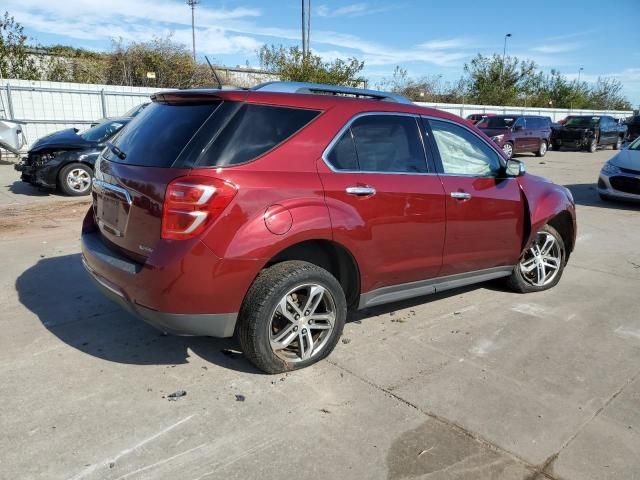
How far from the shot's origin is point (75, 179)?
10.1 metres

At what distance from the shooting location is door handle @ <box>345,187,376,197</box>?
3.58 metres

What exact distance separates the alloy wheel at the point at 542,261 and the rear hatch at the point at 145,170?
3.52 meters

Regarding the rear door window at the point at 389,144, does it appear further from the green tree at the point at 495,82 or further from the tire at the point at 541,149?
the green tree at the point at 495,82

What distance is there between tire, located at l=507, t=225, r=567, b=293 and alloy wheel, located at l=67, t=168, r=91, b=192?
8.18m

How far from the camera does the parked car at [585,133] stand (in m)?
24.9

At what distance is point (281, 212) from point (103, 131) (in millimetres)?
8610

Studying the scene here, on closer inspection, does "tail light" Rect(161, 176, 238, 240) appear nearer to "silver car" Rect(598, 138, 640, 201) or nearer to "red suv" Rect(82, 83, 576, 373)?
"red suv" Rect(82, 83, 576, 373)

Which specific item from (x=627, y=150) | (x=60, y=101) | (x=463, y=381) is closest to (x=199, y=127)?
(x=463, y=381)

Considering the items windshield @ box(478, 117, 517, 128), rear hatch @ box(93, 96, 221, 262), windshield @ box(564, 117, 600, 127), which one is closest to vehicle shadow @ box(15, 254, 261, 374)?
rear hatch @ box(93, 96, 221, 262)

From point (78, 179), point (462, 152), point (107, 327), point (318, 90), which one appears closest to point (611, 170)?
point (462, 152)

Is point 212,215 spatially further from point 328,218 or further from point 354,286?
point 354,286

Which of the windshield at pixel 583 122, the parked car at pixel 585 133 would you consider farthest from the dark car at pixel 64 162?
the windshield at pixel 583 122

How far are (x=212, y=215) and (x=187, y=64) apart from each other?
26205 mm

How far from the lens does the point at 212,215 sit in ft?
9.94
